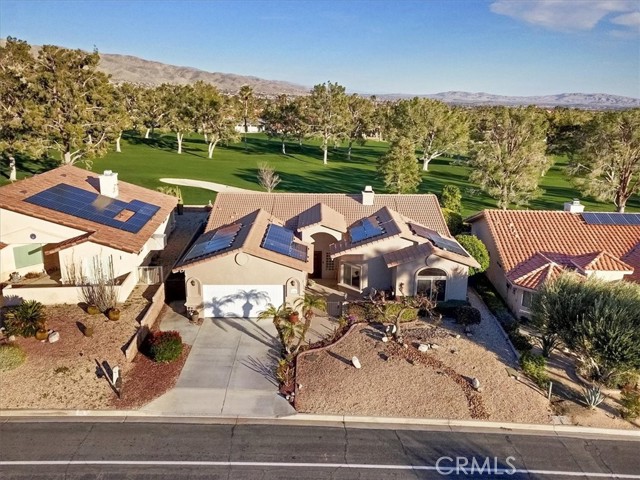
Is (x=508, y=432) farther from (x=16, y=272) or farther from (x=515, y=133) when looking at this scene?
(x=515, y=133)

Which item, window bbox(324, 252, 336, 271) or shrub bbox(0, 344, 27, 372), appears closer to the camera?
shrub bbox(0, 344, 27, 372)

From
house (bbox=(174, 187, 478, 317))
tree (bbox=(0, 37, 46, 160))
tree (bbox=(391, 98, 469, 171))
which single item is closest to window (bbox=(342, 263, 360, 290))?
house (bbox=(174, 187, 478, 317))

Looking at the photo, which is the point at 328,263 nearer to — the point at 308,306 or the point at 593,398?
the point at 308,306

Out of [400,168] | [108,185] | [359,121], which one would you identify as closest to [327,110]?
[359,121]

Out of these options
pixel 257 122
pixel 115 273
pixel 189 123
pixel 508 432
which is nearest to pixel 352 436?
pixel 508 432

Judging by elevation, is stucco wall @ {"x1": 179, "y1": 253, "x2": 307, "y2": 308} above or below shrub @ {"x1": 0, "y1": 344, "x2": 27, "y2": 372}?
above

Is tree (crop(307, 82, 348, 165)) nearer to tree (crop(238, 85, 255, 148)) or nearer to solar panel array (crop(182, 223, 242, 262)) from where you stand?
tree (crop(238, 85, 255, 148))

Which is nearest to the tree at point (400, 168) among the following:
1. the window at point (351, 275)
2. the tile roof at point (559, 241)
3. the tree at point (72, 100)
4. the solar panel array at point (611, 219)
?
the tile roof at point (559, 241)
